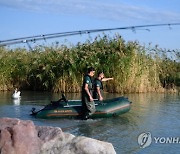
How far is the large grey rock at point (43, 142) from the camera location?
21.7 ft

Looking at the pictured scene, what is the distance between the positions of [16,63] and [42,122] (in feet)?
39.8

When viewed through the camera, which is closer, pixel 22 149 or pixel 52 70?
pixel 22 149

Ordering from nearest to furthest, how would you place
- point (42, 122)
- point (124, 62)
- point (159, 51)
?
point (42, 122), point (124, 62), point (159, 51)

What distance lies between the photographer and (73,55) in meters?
22.8

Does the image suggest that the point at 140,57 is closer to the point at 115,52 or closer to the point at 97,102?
the point at 115,52

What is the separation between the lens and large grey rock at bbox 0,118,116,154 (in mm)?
6617

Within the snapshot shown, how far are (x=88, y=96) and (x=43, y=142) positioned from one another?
6.33 meters

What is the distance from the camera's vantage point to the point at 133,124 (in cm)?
1294

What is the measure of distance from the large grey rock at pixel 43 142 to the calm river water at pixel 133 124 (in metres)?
2.56

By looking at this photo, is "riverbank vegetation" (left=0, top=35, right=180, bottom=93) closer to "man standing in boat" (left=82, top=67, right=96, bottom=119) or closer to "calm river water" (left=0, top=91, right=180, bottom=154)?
"calm river water" (left=0, top=91, right=180, bottom=154)


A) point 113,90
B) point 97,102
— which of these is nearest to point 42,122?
point 97,102
